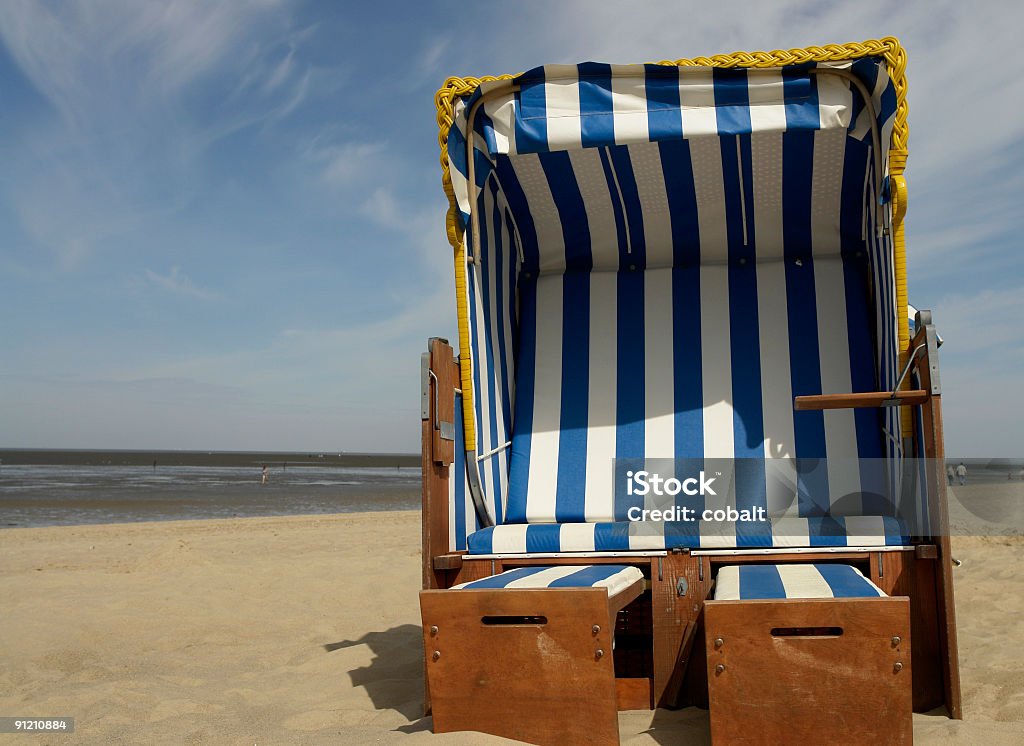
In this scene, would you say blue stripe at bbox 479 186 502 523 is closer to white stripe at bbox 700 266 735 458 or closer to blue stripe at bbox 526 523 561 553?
blue stripe at bbox 526 523 561 553

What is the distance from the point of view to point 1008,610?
14.8 feet

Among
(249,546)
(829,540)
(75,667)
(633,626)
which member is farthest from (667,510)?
(249,546)

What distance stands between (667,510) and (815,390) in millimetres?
981

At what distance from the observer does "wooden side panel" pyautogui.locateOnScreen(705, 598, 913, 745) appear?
2.07 m

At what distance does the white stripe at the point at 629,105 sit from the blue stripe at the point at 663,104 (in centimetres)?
2

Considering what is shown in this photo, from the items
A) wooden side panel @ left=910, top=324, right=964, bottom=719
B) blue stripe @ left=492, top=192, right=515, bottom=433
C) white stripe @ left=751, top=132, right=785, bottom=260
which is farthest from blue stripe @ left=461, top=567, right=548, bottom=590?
white stripe @ left=751, top=132, right=785, bottom=260

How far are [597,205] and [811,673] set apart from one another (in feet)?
8.88

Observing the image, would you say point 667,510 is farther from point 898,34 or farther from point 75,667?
point 75,667

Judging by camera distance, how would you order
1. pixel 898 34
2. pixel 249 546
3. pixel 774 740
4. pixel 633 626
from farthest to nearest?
pixel 249 546, pixel 633 626, pixel 898 34, pixel 774 740

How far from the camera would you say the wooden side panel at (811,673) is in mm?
2070

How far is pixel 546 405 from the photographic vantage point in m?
4.22

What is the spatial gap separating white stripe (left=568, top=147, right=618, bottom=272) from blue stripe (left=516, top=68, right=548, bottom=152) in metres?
0.68

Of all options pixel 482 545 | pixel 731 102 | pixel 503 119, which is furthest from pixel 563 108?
pixel 482 545

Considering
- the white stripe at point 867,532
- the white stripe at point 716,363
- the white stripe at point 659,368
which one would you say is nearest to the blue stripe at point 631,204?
the white stripe at point 659,368
